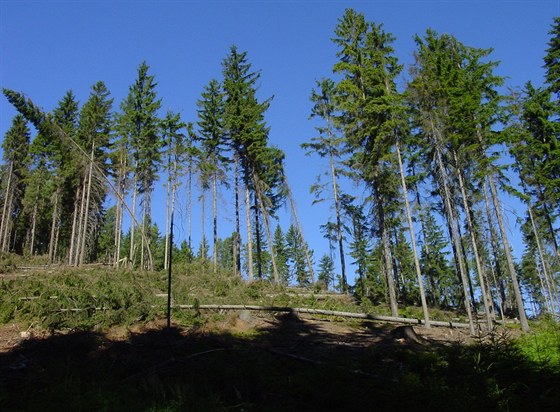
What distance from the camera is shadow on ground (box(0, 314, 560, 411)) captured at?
24.2 feet

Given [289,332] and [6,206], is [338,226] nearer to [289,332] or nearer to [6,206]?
[289,332]

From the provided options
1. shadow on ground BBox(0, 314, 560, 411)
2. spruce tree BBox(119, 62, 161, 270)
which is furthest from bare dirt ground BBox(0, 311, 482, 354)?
spruce tree BBox(119, 62, 161, 270)

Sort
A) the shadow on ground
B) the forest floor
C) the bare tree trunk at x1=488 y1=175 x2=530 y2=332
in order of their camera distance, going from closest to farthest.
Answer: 1. the shadow on ground
2. the forest floor
3. the bare tree trunk at x1=488 y1=175 x2=530 y2=332

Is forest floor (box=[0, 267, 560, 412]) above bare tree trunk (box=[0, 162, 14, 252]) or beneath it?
beneath

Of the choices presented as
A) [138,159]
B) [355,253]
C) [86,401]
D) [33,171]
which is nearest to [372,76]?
[86,401]

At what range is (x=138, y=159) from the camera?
3325 cm

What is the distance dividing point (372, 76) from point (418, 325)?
11876mm

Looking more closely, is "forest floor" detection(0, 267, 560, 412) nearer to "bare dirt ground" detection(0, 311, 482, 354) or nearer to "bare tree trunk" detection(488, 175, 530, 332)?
"bare dirt ground" detection(0, 311, 482, 354)

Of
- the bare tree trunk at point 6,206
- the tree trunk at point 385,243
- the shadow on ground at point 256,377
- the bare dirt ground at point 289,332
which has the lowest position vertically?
the shadow on ground at point 256,377

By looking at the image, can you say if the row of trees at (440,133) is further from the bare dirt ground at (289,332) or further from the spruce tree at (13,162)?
the spruce tree at (13,162)

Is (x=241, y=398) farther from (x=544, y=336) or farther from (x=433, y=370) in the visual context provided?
(x=544, y=336)

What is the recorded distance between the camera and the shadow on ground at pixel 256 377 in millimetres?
7363

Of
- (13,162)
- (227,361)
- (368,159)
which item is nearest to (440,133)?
(368,159)

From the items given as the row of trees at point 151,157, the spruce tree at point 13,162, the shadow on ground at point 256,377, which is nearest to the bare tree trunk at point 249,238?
the row of trees at point 151,157
